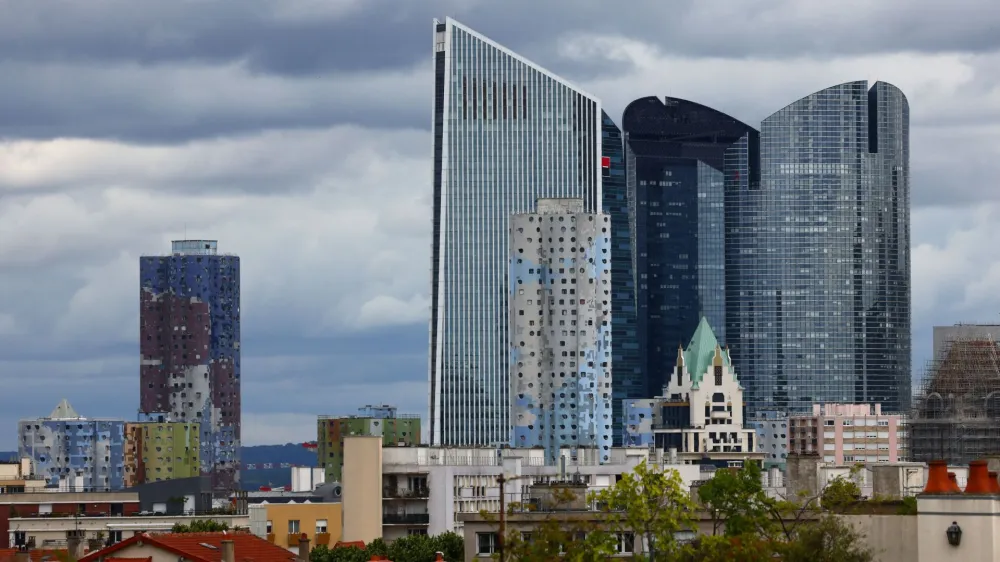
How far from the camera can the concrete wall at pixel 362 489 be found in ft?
528

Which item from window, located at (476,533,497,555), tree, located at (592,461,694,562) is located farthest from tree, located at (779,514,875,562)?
window, located at (476,533,497,555)

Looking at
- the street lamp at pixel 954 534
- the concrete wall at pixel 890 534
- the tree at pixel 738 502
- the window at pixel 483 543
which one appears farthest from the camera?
the window at pixel 483 543

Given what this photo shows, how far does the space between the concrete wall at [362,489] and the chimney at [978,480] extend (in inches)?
3405

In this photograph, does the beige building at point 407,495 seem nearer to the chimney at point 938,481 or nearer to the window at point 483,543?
the window at point 483,543

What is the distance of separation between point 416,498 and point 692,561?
283 ft

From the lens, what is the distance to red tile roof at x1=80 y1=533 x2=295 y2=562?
88.4 metres

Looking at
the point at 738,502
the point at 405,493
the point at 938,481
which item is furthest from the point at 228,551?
the point at 405,493

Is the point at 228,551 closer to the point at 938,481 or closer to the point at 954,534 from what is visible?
the point at 938,481

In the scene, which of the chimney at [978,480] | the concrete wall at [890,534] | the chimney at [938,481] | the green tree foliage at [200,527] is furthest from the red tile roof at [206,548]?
the green tree foliage at [200,527]

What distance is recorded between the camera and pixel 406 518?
169125mm

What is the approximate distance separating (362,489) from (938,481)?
9114 cm

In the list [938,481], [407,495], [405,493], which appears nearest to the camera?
[938,481]

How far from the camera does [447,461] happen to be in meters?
196

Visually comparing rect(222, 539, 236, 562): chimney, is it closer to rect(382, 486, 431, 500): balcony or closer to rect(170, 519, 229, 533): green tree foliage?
rect(170, 519, 229, 533): green tree foliage
